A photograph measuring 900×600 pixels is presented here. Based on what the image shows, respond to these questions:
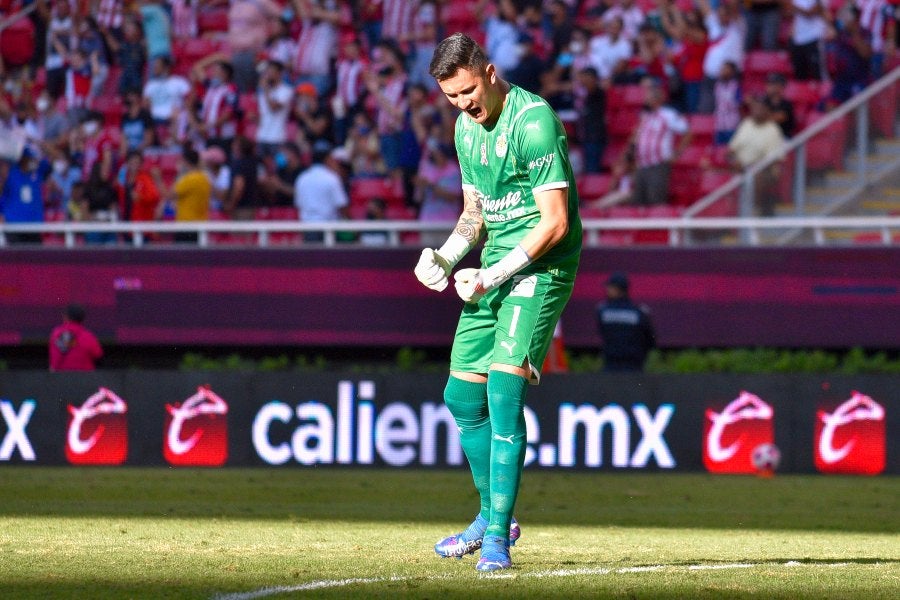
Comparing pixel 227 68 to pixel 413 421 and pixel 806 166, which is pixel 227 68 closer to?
pixel 413 421

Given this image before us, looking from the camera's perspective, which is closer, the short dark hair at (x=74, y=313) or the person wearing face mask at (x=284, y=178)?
the short dark hair at (x=74, y=313)

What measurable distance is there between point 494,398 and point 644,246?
9.81 meters

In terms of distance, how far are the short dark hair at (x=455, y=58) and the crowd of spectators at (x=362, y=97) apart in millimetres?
9683

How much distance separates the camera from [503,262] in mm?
6141

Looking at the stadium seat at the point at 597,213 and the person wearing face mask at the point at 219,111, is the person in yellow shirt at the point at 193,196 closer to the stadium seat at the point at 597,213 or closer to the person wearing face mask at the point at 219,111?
the person wearing face mask at the point at 219,111

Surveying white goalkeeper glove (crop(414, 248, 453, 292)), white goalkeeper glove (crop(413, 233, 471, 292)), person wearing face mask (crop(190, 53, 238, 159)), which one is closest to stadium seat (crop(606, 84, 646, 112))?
person wearing face mask (crop(190, 53, 238, 159))

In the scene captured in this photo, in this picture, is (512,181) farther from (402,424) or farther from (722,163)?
(722,163)

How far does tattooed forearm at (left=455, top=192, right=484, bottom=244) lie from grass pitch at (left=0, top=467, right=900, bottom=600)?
1420 millimetres

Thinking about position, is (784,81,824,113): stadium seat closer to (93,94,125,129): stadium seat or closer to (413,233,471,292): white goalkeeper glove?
(93,94,125,129): stadium seat

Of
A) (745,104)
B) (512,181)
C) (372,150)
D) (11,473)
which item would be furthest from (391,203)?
(512,181)

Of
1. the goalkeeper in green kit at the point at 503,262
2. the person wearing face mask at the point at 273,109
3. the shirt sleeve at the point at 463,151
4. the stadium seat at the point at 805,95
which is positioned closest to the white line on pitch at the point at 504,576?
the goalkeeper in green kit at the point at 503,262

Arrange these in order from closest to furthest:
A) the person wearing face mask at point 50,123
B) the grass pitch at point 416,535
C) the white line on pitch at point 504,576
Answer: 1. the white line on pitch at point 504,576
2. the grass pitch at point 416,535
3. the person wearing face mask at point 50,123

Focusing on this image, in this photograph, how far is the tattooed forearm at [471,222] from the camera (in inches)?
264

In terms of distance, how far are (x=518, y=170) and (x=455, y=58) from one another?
20.8 inches
